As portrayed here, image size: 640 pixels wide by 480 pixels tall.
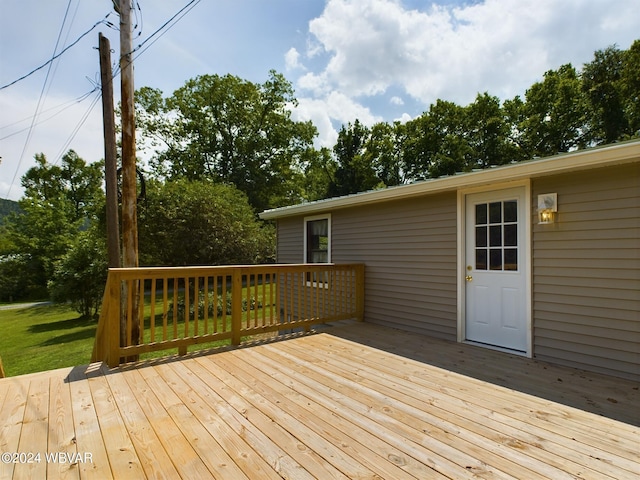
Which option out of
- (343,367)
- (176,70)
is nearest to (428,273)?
(343,367)

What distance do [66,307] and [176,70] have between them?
1035 cm

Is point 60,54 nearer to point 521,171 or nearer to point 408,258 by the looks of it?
point 408,258

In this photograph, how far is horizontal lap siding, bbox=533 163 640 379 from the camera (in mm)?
3016

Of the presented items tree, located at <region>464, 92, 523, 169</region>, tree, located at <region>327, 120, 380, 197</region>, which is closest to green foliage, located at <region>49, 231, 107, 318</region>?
tree, located at <region>327, 120, 380, 197</region>

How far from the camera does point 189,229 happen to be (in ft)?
36.6

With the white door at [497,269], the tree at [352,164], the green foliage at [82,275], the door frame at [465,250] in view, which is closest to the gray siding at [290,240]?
the door frame at [465,250]

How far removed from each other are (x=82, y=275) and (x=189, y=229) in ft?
10.7

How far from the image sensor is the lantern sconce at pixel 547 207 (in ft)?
11.3

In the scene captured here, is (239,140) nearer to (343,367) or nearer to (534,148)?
(534,148)

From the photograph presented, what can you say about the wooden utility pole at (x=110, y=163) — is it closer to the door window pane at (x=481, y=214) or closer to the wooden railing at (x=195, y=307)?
the wooden railing at (x=195, y=307)

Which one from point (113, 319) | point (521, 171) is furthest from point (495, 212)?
point (113, 319)

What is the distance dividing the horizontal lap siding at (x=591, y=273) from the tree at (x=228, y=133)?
1794 centimetres

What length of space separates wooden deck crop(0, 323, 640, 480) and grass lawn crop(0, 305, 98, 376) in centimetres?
333

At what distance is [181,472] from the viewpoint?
164 centimetres
